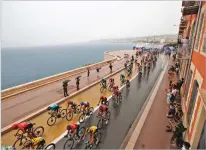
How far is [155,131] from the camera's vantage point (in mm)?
10336

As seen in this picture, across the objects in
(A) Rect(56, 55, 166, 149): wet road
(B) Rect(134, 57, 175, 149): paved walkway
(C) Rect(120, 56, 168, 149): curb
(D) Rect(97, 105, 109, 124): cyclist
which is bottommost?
(A) Rect(56, 55, 166, 149): wet road

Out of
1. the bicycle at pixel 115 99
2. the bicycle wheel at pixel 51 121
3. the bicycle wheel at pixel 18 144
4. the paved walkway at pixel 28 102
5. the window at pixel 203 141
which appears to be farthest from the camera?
the bicycle at pixel 115 99

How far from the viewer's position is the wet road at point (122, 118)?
9.41 meters

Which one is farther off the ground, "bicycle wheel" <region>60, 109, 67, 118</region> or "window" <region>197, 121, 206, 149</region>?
"window" <region>197, 121, 206, 149</region>

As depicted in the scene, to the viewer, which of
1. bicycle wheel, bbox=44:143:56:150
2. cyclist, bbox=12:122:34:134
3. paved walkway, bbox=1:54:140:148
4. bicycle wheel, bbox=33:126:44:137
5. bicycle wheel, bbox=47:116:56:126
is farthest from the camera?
bicycle wheel, bbox=47:116:56:126

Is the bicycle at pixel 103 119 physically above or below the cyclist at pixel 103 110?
below

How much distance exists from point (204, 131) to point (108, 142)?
468 centimetres

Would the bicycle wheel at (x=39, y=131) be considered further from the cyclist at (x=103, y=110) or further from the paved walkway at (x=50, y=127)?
the cyclist at (x=103, y=110)

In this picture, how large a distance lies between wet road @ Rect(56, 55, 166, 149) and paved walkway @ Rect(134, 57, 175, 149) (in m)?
1.00

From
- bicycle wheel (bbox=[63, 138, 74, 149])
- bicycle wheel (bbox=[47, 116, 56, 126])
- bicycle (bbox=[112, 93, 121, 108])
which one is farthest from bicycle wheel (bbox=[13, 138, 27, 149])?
bicycle (bbox=[112, 93, 121, 108])

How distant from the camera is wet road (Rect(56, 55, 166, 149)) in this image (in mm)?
9406

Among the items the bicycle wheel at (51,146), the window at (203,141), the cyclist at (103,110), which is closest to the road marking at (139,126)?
the cyclist at (103,110)

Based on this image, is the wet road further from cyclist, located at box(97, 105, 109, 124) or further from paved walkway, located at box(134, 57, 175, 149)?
paved walkway, located at box(134, 57, 175, 149)

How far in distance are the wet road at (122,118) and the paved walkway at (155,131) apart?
1001mm
